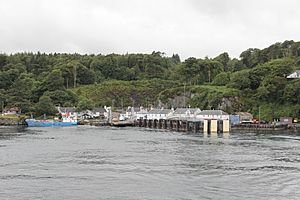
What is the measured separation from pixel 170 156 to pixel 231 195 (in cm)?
1552

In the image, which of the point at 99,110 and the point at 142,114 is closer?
the point at 142,114

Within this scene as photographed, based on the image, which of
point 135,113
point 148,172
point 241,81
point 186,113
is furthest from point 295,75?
point 148,172

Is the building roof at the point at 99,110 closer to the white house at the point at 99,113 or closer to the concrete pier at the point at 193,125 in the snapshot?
the white house at the point at 99,113

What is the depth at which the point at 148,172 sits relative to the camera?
3000 centimetres

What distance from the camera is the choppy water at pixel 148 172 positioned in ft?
78.4

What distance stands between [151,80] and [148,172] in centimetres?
10142

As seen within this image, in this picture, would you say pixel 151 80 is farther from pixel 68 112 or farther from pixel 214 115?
pixel 214 115

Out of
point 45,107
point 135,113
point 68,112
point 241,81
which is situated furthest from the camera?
point 135,113

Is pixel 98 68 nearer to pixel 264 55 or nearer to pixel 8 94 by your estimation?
pixel 8 94

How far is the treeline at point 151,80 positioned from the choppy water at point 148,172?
152 ft

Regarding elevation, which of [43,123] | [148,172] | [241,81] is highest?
[241,81]

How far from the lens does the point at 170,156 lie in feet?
126

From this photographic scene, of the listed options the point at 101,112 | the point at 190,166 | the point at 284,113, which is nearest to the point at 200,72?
the point at 101,112

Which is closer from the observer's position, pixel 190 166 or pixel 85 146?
pixel 190 166
